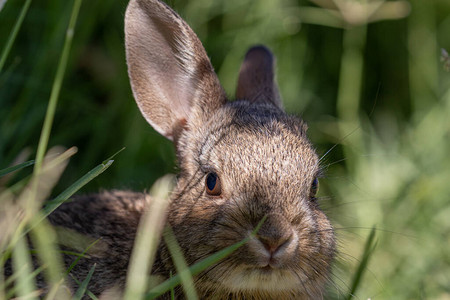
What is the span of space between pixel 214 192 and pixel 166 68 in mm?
1095

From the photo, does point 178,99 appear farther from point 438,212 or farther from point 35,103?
point 438,212

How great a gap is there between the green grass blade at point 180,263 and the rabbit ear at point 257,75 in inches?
62.6

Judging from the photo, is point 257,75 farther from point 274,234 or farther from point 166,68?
point 274,234

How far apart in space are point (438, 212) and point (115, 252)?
2502 millimetres

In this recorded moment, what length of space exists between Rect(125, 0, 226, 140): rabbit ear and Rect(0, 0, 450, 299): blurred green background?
1.11 ft

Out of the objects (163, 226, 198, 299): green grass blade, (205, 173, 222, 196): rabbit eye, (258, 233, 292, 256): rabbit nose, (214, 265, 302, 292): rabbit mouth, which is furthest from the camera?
(205, 173, 222, 196): rabbit eye

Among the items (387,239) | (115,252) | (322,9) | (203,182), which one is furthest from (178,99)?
(322,9)

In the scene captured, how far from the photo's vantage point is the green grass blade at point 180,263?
282 centimetres

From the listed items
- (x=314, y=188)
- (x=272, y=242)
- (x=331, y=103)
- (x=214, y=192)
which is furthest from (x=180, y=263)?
(x=331, y=103)

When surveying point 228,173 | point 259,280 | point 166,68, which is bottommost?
point 259,280

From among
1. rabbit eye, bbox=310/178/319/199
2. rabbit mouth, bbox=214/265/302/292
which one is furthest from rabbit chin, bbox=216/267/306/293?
rabbit eye, bbox=310/178/319/199

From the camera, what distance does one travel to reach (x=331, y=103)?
256 inches

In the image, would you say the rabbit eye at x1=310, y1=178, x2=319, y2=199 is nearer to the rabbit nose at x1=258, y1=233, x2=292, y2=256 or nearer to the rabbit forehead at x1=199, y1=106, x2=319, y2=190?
the rabbit forehead at x1=199, y1=106, x2=319, y2=190

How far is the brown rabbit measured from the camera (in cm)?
338
